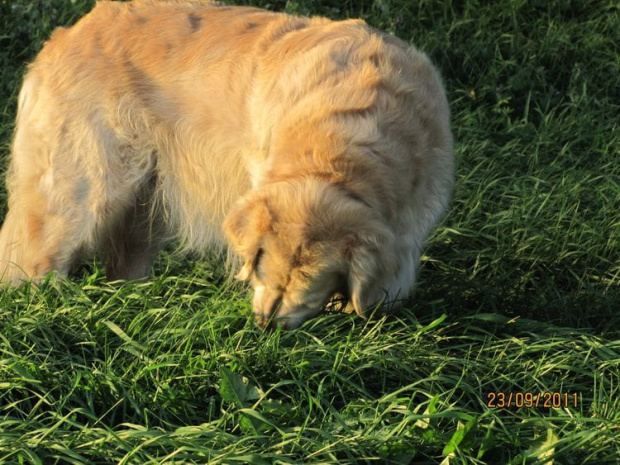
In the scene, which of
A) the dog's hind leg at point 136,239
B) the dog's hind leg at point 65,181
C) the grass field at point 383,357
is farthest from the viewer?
the dog's hind leg at point 136,239

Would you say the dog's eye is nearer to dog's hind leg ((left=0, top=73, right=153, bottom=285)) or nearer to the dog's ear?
the dog's ear

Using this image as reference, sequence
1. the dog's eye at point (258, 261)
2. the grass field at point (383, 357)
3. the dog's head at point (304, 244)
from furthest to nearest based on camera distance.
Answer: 1. the dog's eye at point (258, 261)
2. the dog's head at point (304, 244)
3. the grass field at point (383, 357)

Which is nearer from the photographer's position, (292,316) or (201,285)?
(292,316)

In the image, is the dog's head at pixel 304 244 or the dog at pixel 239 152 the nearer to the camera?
the dog's head at pixel 304 244

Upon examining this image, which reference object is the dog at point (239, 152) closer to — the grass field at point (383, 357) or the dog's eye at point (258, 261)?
the dog's eye at point (258, 261)

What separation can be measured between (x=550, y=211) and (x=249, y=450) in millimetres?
2913

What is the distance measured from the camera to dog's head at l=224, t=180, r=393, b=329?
3.82m

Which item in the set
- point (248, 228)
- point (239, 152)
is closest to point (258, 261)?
point (248, 228)

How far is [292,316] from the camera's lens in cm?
402

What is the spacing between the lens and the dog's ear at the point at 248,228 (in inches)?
152

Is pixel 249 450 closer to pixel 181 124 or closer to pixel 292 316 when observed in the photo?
pixel 292 316

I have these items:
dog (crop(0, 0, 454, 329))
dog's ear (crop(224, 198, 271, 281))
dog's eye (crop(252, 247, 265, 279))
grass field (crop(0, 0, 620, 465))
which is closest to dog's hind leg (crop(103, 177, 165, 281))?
dog (crop(0, 0, 454, 329))

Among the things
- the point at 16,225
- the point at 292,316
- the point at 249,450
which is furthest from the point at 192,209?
the point at 249,450

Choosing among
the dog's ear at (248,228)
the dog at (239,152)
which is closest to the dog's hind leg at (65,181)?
the dog at (239,152)
